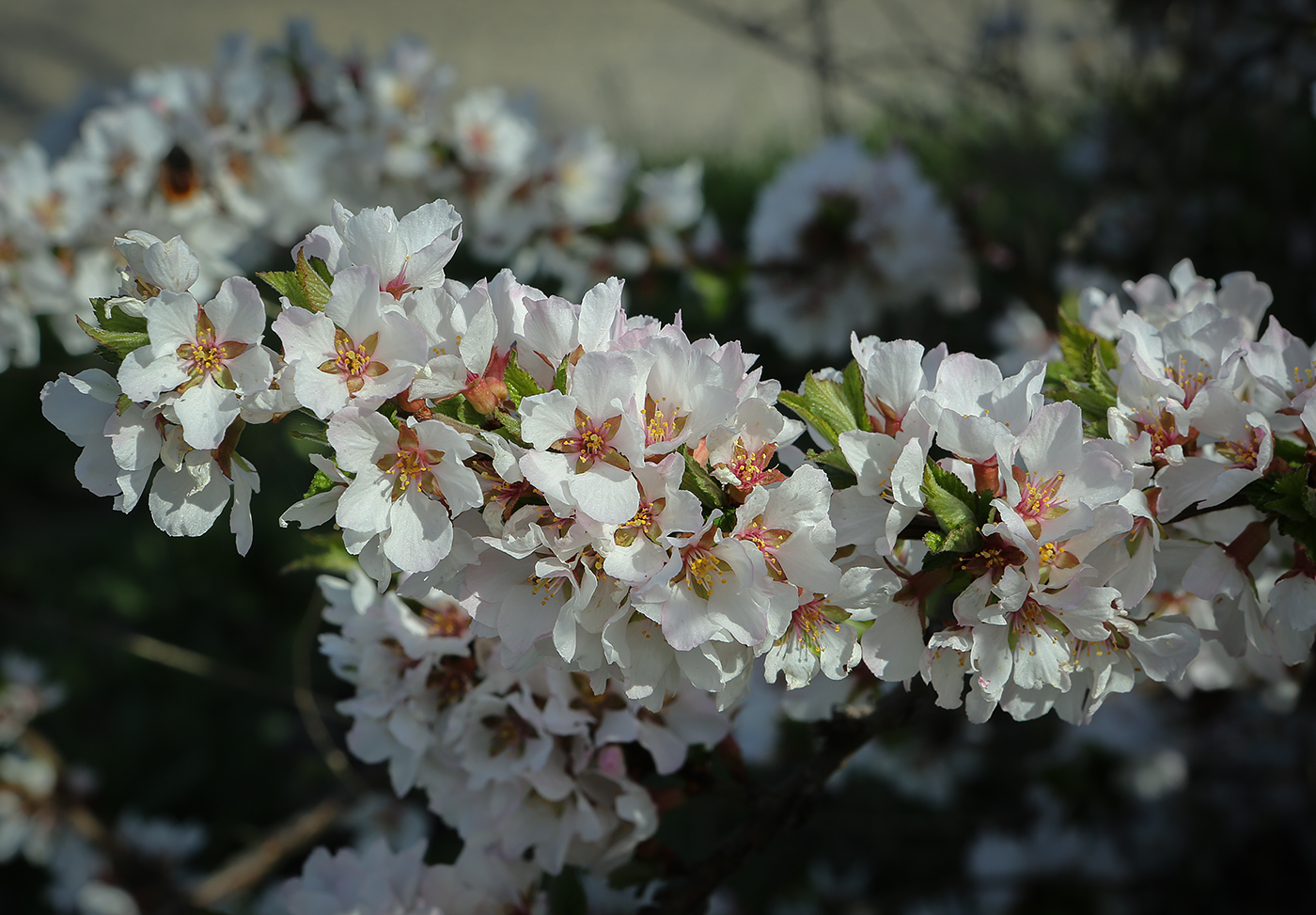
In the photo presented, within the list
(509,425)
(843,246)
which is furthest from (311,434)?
(843,246)

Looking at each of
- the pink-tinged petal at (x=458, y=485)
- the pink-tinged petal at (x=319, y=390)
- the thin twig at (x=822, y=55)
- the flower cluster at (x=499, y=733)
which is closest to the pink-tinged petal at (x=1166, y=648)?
the flower cluster at (x=499, y=733)

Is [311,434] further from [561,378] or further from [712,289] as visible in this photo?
[712,289]

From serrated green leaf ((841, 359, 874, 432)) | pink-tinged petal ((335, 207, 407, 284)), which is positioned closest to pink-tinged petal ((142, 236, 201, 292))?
pink-tinged petal ((335, 207, 407, 284))

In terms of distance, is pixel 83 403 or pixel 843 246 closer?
pixel 83 403

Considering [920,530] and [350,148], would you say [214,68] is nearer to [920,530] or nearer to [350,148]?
[350,148]

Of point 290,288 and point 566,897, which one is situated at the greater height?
point 290,288

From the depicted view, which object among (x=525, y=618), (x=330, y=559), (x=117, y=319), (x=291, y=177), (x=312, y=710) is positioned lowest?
(x=312, y=710)
